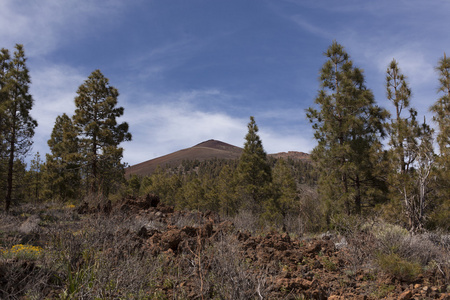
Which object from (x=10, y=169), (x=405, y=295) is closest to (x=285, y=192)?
(x=10, y=169)

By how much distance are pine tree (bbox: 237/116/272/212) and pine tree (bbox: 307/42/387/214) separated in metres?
8.03

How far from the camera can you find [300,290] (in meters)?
4.12

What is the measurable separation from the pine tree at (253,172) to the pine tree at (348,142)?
8.03 m

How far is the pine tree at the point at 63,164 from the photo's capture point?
19.1m

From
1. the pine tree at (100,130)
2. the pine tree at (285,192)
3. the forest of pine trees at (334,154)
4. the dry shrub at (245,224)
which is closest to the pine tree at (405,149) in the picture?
the forest of pine trees at (334,154)

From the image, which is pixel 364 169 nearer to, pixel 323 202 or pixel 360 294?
pixel 323 202

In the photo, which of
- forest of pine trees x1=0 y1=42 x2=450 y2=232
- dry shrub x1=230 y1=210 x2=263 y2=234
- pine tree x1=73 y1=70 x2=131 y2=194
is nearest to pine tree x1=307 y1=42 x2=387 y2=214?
forest of pine trees x1=0 y1=42 x2=450 y2=232

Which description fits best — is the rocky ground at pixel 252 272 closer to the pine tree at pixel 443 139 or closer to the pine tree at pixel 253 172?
the pine tree at pixel 443 139

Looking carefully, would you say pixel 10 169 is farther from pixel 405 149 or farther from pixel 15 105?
pixel 405 149

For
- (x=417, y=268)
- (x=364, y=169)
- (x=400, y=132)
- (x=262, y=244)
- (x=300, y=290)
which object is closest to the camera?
(x=300, y=290)

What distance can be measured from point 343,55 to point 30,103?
1819 cm

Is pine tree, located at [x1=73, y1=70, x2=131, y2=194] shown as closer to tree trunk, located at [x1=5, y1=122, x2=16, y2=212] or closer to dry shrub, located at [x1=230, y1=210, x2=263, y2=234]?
tree trunk, located at [x1=5, y1=122, x2=16, y2=212]

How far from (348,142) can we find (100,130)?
50.2 ft

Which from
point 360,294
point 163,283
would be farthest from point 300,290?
point 163,283
